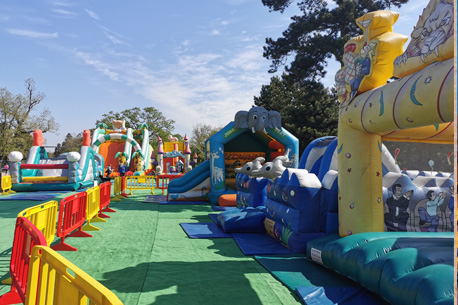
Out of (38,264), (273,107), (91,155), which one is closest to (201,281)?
(38,264)

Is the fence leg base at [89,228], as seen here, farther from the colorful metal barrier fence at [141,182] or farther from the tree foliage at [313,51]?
the tree foliage at [313,51]

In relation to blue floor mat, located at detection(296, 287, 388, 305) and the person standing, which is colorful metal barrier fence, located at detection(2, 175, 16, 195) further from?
the person standing

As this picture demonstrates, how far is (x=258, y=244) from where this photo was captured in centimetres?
578

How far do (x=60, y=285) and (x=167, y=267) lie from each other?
8.40 ft

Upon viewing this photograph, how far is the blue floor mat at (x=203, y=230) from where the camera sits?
21.2 feet

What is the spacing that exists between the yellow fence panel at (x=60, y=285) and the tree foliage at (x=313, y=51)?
54.8ft

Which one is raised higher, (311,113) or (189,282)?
(311,113)

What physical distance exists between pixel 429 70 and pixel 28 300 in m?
3.94

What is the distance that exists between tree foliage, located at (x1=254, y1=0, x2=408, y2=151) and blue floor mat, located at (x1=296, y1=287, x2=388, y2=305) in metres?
15.0

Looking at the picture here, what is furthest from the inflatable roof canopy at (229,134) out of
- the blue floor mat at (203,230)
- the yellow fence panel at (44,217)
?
the yellow fence panel at (44,217)

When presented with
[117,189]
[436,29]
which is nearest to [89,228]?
[117,189]

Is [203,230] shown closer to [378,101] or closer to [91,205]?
[91,205]

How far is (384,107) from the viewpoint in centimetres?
402

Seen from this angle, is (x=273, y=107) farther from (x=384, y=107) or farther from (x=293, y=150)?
(x=384, y=107)
